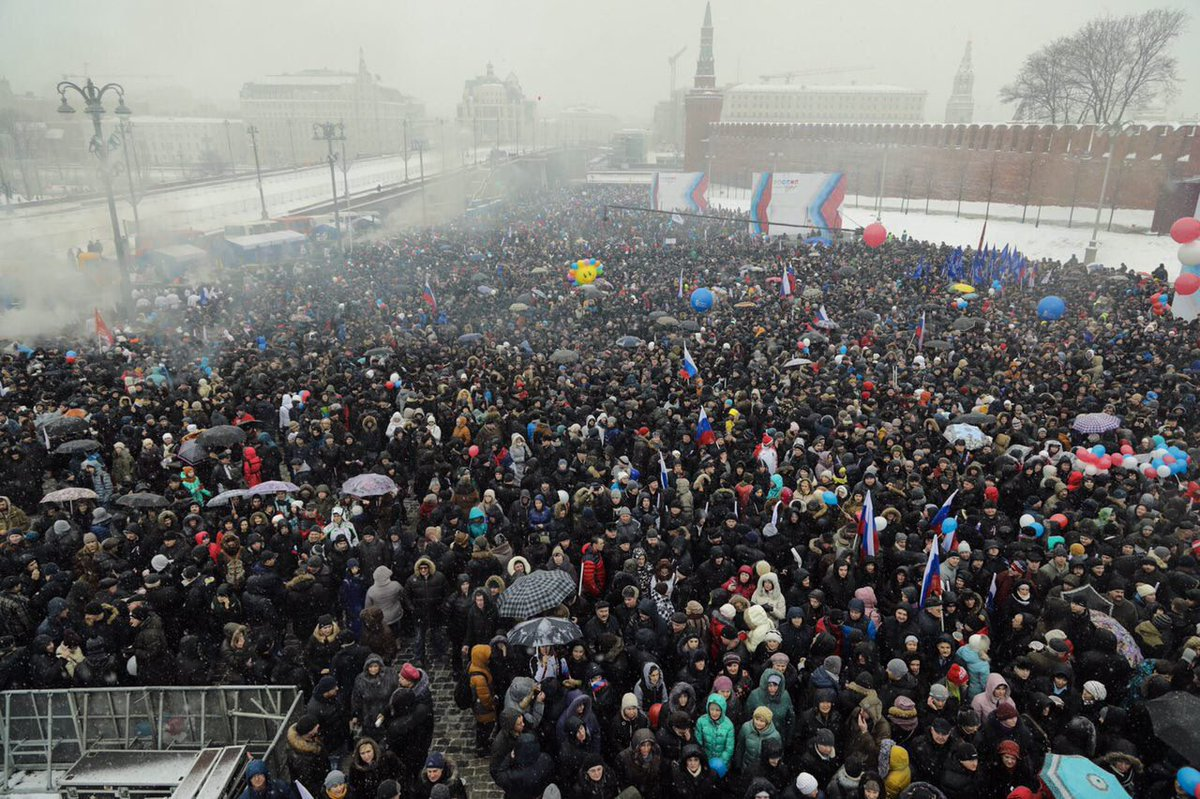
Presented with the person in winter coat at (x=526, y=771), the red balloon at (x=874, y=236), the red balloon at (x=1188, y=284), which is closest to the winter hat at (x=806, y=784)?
the person in winter coat at (x=526, y=771)

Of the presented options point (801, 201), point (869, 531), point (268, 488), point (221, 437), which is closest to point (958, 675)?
point (869, 531)

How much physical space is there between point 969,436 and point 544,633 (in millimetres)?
6592

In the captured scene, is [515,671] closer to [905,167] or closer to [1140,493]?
[1140,493]

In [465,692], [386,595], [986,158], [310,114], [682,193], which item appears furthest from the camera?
[310,114]

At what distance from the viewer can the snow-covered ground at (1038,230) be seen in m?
24.5

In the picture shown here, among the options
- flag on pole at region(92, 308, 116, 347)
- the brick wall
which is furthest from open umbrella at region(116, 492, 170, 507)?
the brick wall

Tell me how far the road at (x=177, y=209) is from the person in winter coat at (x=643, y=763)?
2994 centimetres

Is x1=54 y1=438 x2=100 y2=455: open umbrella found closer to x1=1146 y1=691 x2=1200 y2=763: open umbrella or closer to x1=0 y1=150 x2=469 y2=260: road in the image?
x1=1146 y1=691 x2=1200 y2=763: open umbrella

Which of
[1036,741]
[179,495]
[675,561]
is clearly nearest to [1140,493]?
[1036,741]

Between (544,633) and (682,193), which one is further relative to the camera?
(682,193)

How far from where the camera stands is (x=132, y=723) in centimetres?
537

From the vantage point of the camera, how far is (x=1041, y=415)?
10070mm

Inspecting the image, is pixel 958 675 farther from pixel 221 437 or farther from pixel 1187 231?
pixel 1187 231

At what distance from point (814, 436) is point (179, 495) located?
778 centimetres
